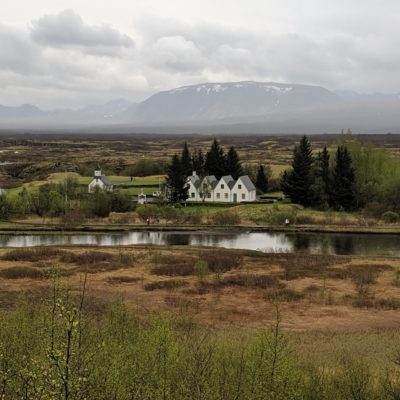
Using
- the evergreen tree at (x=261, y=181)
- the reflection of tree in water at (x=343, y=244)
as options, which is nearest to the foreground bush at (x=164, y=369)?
the reflection of tree in water at (x=343, y=244)

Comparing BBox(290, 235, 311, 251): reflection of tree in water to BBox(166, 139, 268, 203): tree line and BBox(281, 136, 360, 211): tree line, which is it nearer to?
BBox(281, 136, 360, 211): tree line

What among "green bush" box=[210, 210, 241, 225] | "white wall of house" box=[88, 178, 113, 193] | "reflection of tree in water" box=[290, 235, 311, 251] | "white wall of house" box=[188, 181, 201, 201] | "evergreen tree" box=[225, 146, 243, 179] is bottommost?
"reflection of tree in water" box=[290, 235, 311, 251]

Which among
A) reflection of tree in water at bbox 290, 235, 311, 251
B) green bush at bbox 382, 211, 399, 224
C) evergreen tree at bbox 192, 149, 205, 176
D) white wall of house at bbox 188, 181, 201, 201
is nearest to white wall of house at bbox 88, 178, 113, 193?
white wall of house at bbox 188, 181, 201, 201

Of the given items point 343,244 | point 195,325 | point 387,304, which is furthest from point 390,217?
point 195,325

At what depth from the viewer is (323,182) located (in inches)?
3268

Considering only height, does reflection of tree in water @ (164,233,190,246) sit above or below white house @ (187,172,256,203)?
below

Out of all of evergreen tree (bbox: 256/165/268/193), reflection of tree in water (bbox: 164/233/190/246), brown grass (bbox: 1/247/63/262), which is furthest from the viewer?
evergreen tree (bbox: 256/165/268/193)

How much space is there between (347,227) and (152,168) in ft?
205

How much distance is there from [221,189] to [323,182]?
54.8 feet

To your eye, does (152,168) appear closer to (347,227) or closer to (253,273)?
(347,227)

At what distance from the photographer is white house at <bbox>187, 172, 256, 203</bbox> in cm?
8794

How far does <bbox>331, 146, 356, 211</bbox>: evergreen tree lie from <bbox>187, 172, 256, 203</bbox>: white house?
46.0 feet

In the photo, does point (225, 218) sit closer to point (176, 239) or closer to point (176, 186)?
point (176, 239)

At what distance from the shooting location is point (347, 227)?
69938 millimetres
